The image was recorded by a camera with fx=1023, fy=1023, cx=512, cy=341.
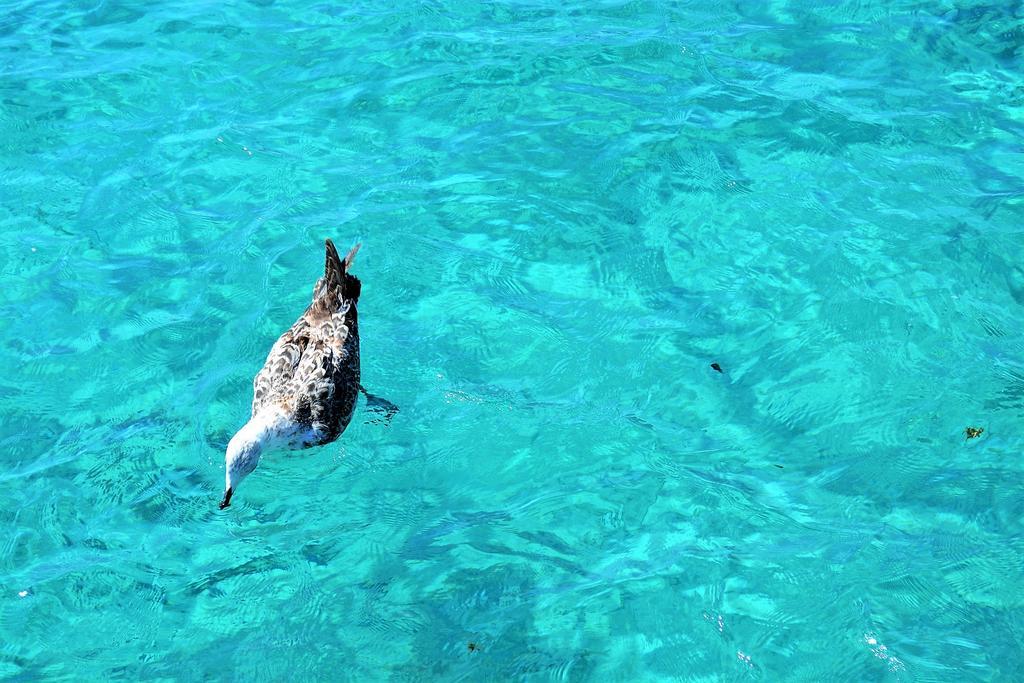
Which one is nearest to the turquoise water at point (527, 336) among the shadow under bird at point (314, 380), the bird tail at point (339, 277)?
the shadow under bird at point (314, 380)

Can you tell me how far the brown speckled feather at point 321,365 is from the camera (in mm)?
8484

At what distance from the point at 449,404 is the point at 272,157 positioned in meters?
4.38

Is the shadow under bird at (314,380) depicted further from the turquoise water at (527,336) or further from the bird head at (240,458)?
the turquoise water at (527,336)

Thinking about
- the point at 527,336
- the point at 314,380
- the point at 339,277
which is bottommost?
the point at 527,336

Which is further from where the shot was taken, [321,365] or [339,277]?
[339,277]

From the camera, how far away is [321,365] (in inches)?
340

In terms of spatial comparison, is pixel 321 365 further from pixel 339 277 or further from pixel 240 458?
pixel 240 458

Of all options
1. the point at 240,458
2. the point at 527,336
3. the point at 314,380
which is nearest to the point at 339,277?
the point at 314,380

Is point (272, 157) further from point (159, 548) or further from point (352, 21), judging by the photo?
point (159, 548)

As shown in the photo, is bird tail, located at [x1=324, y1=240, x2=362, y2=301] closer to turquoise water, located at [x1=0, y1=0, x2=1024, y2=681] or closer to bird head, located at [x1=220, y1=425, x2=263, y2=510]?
turquoise water, located at [x1=0, y1=0, x2=1024, y2=681]

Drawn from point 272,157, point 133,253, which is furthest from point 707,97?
point 133,253

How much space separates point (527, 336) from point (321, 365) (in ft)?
6.41

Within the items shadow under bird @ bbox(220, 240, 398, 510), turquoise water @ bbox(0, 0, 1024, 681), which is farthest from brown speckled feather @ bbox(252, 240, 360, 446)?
turquoise water @ bbox(0, 0, 1024, 681)

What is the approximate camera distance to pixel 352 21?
544 inches
